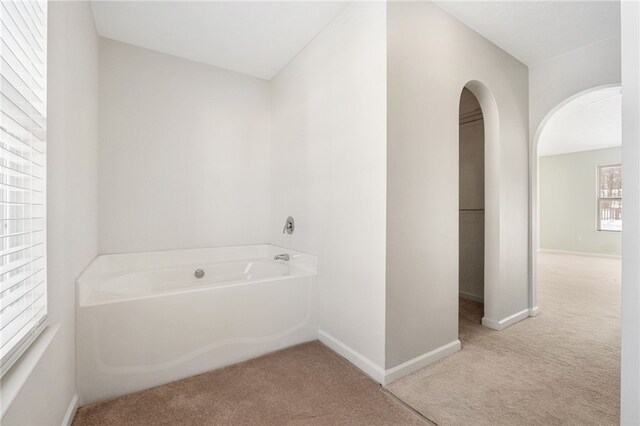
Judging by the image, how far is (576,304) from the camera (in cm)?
334

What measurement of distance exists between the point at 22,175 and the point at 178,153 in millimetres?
1951

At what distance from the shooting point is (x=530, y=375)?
1.95 metres

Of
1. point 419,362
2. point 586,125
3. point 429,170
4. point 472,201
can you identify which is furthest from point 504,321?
point 586,125

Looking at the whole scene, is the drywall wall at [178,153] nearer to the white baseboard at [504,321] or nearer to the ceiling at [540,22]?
the ceiling at [540,22]

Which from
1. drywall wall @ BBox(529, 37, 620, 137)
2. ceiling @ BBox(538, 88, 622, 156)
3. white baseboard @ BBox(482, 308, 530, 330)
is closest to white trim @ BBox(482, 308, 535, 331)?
white baseboard @ BBox(482, 308, 530, 330)

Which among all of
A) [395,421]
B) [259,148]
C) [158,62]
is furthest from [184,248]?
[395,421]

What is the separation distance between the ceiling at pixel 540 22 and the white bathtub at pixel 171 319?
7.42 feet

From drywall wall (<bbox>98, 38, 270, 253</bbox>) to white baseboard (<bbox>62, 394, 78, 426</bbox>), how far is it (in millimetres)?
1328

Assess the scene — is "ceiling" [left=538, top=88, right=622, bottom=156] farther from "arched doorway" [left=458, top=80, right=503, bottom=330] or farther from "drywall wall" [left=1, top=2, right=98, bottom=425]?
"drywall wall" [left=1, top=2, right=98, bottom=425]

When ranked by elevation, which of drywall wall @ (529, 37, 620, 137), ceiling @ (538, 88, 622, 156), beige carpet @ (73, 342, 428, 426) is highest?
ceiling @ (538, 88, 622, 156)

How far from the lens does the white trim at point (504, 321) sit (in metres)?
2.68

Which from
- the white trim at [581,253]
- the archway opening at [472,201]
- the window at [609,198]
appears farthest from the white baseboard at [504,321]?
the window at [609,198]

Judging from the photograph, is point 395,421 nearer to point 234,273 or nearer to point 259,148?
point 234,273

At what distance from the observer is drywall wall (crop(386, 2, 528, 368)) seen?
1.91 m
